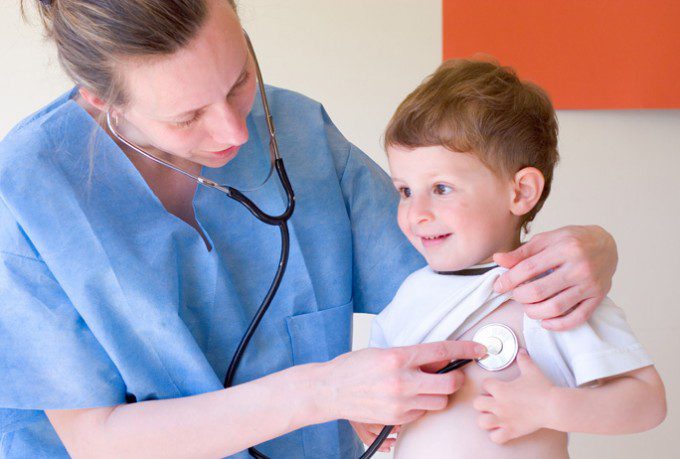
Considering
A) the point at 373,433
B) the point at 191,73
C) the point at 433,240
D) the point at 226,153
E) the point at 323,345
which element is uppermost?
the point at 191,73

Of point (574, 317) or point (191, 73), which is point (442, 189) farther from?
point (191, 73)

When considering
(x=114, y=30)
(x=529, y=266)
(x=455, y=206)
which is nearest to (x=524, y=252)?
(x=529, y=266)

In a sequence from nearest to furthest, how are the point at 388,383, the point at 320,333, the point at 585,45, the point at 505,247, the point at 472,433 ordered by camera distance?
1. the point at 388,383
2. the point at 472,433
3. the point at 505,247
4. the point at 320,333
5. the point at 585,45

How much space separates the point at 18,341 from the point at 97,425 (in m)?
0.16

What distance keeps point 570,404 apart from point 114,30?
75 centimetres

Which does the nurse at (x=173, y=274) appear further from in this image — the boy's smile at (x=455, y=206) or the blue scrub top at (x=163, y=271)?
the boy's smile at (x=455, y=206)

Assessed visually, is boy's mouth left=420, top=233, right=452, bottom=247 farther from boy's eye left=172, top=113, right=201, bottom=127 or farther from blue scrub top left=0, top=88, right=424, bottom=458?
boy's eye left=172, top=113, right=201, bottom=127

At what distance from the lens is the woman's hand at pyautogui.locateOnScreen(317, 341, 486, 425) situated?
994 millimetres

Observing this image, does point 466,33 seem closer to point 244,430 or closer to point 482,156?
point 482,156

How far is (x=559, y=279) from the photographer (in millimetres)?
1028

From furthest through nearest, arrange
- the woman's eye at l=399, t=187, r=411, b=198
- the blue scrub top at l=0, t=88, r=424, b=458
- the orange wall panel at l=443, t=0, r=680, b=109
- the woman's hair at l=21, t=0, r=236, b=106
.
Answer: the orange wall panel at l=443, t=0, r=680, b=109
the woman's eye at l=399, t=187, r=411, b=198
the blue scrub top at l=0, t=88, r=424, b=458
the woman's hair at l=21, t=0, r=236, b=106

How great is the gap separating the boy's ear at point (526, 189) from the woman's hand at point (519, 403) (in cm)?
23

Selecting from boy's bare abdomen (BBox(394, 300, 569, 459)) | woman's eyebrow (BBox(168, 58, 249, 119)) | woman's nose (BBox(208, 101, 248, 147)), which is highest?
Answer: woman's eyebrow (BBox(168, 58, 249, 119))

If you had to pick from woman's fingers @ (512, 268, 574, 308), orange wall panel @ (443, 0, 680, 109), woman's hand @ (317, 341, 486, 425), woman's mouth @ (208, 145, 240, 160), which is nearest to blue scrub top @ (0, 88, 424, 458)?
woman's mouth @ (208, 145, 240, 160)
